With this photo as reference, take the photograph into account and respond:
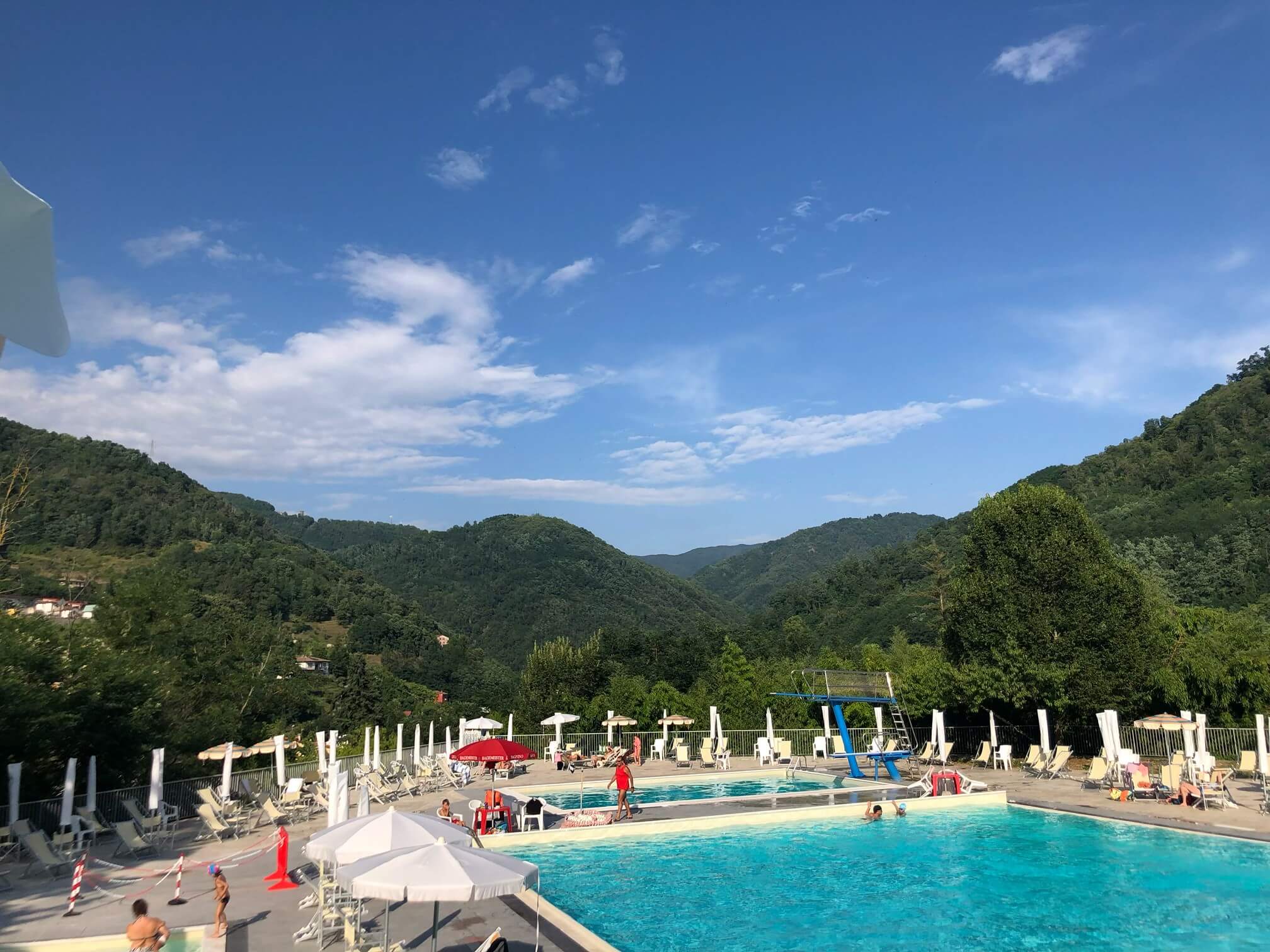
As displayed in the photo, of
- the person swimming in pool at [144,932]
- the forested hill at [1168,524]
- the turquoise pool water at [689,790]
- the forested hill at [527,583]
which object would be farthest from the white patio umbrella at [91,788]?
the forested hill at [527,583]

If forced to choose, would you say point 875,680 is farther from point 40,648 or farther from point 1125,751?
point 40,648

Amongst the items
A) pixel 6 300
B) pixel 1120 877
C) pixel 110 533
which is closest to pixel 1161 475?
pixel 1120 877

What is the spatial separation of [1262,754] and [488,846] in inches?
617

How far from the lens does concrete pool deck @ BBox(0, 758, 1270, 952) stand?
28.3ft

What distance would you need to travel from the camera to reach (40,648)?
52.6 feet

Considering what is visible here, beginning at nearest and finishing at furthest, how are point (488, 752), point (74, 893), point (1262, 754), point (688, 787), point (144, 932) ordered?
point (144, 932), point (74, 893), point (1262, 754), point (488, 752), point (688, 787)

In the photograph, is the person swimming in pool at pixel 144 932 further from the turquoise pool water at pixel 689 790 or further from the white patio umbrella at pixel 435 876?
the turquoise pool water at pixel 689 790

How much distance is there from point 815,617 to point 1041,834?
9187cm

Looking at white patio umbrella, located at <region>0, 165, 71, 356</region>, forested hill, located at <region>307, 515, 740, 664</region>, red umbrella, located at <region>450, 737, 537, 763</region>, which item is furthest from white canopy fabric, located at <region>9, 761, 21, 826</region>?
forested hill, located at <region>307, 515, 740, 664</region>

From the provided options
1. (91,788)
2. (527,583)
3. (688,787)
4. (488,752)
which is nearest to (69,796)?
(91,788)

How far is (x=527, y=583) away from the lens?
13638 cm

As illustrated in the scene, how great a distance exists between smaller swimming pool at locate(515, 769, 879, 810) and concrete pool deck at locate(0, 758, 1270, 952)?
335mm

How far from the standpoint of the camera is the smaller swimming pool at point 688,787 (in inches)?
808

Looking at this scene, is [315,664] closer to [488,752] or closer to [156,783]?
[488,752]
